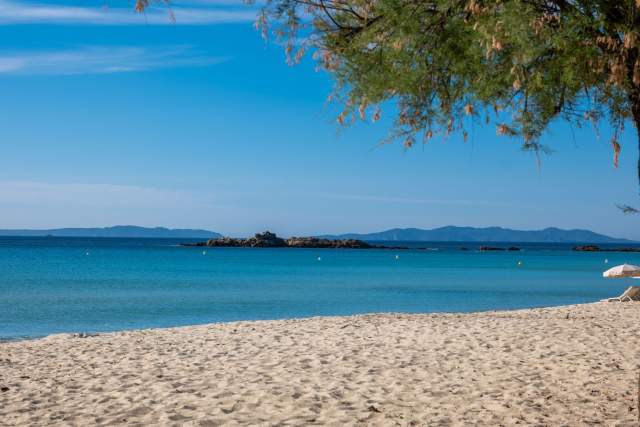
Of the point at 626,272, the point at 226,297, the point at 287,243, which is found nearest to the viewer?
the point at 226,297

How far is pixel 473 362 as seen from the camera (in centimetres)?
1108

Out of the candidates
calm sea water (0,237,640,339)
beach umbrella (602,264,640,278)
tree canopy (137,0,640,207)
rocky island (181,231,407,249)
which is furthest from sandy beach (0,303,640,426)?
rocky island (181,231,407,249)

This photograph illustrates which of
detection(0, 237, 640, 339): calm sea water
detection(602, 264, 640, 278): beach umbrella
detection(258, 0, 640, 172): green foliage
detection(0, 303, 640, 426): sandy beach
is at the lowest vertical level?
detection(0, 237, 640, 339): calm sea water

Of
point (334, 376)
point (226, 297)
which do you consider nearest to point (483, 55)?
point (334, 376)

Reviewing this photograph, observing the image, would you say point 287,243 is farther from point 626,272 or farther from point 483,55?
point 483,55

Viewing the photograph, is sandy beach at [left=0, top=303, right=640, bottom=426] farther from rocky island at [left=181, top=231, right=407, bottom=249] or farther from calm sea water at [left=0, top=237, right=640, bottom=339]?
rocky island at [left=181, top=231, right=407, bottom=249]

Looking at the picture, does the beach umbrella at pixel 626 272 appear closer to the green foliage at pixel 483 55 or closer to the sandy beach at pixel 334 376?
the sandy beach at pixel 334 376

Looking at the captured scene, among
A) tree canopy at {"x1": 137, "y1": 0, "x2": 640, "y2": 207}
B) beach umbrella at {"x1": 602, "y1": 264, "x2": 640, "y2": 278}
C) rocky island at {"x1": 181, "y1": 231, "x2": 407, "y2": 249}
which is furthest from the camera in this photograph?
rocky island at {"x1": 181, "y1": 231, "x2": 407, "y2": 249}

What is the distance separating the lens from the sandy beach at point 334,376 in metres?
7.75

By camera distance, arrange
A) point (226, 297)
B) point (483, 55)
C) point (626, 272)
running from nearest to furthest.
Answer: point (483, 55), point (226, 297), point (626, 272)

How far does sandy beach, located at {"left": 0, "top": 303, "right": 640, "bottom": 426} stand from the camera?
7.75 metres

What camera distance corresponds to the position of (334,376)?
9.91 m

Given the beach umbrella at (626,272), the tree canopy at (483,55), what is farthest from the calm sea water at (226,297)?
the tree canopy at (483,55)

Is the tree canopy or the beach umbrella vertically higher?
the tree canopy
